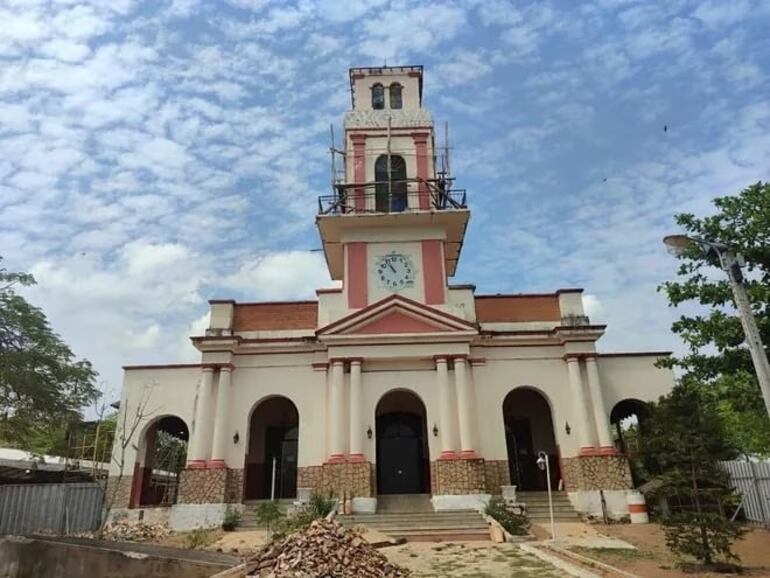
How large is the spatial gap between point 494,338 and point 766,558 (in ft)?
38.5

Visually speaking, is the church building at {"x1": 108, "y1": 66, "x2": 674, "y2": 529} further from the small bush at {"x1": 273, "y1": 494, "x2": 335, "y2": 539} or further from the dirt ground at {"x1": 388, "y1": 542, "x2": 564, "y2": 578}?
the dirt ground at {"x1": 388, "y1": 542, "x2": 564, "y2": 578}

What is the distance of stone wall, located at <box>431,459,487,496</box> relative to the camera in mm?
20219

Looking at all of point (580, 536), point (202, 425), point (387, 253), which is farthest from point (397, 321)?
point (580, 536)

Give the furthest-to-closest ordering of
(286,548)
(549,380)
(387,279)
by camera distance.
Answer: (387,279)
(549,380)
(286,548)

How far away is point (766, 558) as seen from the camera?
12289 mm

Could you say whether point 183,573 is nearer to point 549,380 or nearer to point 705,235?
point 705,235

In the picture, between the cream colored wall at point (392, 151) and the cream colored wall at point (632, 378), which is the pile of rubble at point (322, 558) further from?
the cream colored wall at point (392, 151)

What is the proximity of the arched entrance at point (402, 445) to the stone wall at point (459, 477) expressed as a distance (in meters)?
1.82

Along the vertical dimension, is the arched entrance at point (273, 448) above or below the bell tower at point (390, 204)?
below

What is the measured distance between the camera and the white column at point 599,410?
834 inches

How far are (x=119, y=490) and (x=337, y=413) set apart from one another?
8367mm

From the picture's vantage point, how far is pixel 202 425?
21750 millimetres

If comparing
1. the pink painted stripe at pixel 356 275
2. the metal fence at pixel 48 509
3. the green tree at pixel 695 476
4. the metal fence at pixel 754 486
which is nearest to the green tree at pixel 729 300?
the green tree at pixel 695 476

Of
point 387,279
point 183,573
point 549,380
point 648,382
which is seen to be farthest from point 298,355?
point 648,382
